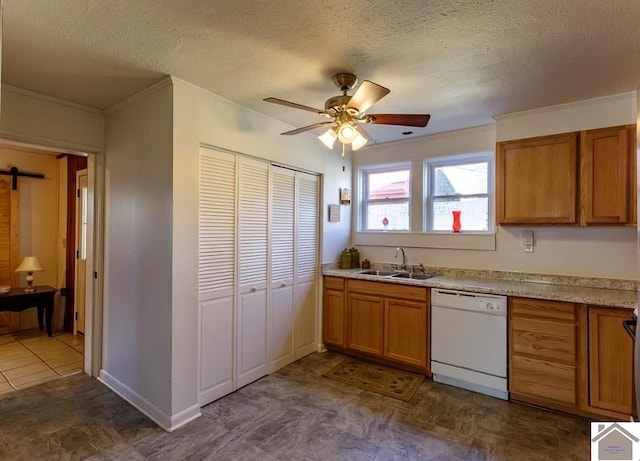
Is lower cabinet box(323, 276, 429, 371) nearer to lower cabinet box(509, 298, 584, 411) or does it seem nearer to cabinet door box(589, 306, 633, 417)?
lower cabinet box(509, 298, 584, 411)

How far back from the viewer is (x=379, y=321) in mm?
3486

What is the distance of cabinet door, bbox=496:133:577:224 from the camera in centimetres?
285

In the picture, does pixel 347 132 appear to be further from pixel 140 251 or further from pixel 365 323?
pixel 365 323

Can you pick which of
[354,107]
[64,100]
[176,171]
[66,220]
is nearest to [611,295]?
[354,107]

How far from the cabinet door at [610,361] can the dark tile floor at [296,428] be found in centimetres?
26

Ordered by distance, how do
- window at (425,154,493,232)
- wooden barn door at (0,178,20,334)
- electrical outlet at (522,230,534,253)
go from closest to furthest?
electrical outlet at (522,230,534,253) → window at (425,154,493,232) → wooden barn door at (0,178,20,334)

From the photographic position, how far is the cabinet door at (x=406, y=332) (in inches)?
127

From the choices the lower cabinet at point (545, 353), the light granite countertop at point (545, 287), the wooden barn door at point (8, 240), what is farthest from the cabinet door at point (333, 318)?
the wooden barn door at point (8, 240)

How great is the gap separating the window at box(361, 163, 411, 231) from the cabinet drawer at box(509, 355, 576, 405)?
186 centimetres

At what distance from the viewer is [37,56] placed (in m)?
2.14

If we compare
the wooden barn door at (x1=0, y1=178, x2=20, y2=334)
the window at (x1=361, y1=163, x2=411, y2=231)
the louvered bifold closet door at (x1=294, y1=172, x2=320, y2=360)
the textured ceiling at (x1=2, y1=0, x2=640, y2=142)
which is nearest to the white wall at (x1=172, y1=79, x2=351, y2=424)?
the textured ceiling at (x1=2, y1=0, x2=640, y2=142)

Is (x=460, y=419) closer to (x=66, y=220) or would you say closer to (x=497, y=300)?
(x=497, y=300)

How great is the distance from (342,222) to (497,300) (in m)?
1.99

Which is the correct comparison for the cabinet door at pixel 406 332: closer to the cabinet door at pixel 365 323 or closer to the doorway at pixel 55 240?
the cabinet door at pixel 365 323
